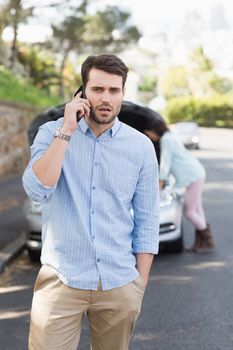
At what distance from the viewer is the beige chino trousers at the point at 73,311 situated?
9.60ft

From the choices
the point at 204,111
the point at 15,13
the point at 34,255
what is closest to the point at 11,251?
the point at 34,255

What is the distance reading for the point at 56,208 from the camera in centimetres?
301

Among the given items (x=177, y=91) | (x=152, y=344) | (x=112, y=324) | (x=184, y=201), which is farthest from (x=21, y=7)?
(x=177, y=91)

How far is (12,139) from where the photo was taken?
19.6 m

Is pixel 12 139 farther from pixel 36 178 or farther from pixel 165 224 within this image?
pixel 36 178

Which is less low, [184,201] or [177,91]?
[184,201]

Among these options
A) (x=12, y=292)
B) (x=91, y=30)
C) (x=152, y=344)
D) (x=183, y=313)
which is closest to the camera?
(x=152, y=344)

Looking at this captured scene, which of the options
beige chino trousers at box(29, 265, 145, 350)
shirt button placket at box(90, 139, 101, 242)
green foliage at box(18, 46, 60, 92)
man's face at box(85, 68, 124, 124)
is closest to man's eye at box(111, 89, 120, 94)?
man's face at box(85, 68, 124, 124)

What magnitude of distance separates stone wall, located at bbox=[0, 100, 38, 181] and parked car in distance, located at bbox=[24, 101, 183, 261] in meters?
9.88

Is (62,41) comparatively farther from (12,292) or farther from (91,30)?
(12,292)

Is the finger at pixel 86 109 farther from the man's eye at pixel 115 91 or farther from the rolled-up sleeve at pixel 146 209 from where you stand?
the rolled-up sleeve at pixel 146 209

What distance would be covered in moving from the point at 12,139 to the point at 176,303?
1387cm

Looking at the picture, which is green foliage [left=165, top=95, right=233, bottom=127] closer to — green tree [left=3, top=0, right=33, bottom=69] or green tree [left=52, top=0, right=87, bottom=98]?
green tree [left=52, top=0, right=87, bottom=98]

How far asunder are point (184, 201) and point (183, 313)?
327 cm
